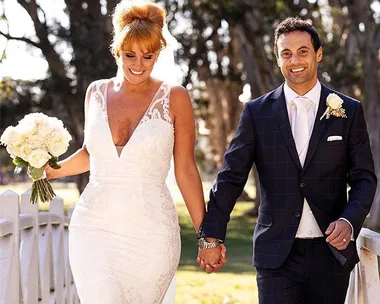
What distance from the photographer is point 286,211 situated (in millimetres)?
4973

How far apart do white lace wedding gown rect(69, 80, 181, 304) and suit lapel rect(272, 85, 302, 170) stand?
0.65 meters

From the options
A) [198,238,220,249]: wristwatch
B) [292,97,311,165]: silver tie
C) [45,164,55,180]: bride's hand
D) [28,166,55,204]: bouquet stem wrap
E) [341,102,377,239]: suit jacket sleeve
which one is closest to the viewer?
[341,102,377,239]: suit jacket sleeve

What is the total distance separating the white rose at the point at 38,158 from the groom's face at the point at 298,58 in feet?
4.91

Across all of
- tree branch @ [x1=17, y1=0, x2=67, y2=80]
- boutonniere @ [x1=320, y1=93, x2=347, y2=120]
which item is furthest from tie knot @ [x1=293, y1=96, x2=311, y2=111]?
tree branch @ [x1=17, y1=0, x2=67, y2=80]

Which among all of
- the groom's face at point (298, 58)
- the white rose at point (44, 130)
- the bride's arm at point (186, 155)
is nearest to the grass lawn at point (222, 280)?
the bride's arm at point (186, 155)

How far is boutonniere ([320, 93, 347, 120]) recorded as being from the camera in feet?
16.3

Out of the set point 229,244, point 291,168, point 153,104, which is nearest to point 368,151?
point 291,168

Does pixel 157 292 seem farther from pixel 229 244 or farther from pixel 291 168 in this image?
pixel 229 244

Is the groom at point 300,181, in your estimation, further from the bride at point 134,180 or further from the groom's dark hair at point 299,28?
the bride at point 134,180

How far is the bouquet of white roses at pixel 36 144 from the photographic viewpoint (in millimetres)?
5477

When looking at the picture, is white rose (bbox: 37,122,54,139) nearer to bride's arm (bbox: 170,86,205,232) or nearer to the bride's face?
the bride's face

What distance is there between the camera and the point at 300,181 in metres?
4.98

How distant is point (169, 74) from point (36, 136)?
1230mm

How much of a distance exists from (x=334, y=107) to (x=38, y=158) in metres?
1.76
